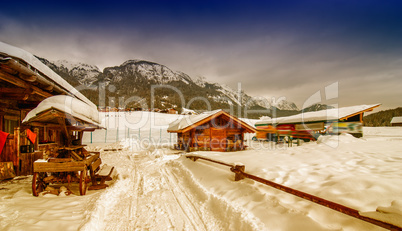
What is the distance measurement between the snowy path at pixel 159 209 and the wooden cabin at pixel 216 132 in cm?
927

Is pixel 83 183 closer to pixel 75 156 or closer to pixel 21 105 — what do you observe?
pixel 75 156

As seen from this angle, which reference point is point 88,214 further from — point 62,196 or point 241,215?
point 241,215

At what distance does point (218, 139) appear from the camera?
52.3 ft

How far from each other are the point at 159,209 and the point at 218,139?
39.7 feet

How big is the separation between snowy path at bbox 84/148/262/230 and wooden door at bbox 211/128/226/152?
9858mm

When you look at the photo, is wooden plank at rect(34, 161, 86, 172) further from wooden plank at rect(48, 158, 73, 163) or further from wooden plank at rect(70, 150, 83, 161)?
wooden plank at rect(70, 150, 83, 161)

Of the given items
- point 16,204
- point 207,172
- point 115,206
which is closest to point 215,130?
point 207,172

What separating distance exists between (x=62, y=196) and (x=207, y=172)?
4509 millimetres

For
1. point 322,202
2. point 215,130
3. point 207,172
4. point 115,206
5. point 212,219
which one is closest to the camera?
point 322,202

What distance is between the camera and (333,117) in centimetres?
1617

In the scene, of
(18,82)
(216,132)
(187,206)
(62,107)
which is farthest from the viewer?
(216,132)

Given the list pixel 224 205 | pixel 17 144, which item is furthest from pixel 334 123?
pixel 17 144

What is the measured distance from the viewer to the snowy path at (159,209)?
340 cm

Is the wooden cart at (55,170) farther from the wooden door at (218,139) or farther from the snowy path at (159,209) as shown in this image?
the wooden door at (218,139)
